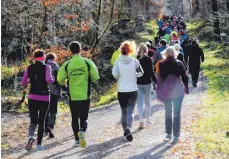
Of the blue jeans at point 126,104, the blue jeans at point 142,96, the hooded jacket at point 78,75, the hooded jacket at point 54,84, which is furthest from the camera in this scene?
the blue jeans at point 142,96

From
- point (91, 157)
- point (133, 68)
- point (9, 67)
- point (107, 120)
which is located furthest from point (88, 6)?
point (91, 157)

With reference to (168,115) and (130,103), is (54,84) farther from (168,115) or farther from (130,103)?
(168,115)

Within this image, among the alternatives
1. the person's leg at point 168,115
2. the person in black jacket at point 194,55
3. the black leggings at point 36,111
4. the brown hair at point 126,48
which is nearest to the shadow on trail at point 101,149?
the black leggings at point 36,111

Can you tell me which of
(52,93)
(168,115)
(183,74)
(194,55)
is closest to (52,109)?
(52,93)

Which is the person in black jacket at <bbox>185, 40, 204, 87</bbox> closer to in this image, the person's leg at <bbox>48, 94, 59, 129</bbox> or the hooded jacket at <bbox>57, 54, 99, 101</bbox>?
the person's leg at <bbox>48, 94, 59, 129</bbox>

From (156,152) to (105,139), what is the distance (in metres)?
1.88

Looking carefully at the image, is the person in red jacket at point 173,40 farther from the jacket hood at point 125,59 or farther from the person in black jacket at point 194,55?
the jacket hood at point 125,59

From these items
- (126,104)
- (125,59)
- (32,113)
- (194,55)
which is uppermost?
(125,59)

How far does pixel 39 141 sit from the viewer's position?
28.4 ft

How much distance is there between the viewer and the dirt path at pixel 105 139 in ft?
26.2

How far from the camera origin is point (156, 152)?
789cm

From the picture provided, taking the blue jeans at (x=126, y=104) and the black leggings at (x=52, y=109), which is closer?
the blue jeans at (x=126, y=104)

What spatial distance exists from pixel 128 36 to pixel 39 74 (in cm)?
2874

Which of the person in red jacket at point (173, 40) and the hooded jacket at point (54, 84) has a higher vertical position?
the person in red jacket at point (173, 40)
